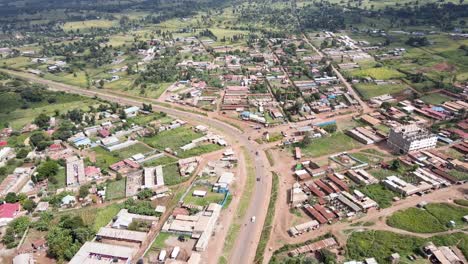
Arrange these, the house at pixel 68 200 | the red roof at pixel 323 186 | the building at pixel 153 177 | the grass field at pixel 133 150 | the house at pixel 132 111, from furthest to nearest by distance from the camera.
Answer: the house at pixel 132 111, the grass field at pixel 133 150, the building at pixel 153 177, the red roof at pixel 323 186, the house at pixel 68 200

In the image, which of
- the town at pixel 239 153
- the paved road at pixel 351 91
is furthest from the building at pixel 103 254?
the paved road at pixel 351 91

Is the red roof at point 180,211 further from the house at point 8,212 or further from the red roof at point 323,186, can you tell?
the house at point 8,212

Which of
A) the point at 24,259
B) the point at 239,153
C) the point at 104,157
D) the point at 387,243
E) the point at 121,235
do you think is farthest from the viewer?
the point at 104,157

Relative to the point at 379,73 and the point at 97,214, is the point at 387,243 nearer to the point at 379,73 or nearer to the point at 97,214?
the point at 97,214

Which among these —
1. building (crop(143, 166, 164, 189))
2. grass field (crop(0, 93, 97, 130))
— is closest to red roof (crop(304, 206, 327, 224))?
building (crop(143, 166, 164, 189))

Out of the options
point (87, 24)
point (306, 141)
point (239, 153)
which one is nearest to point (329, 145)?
point (306, 141)
